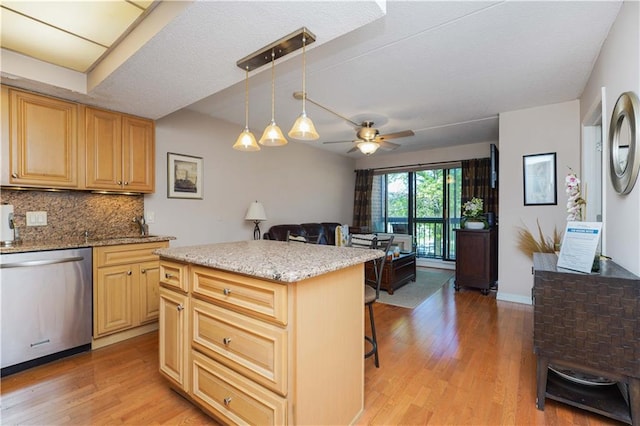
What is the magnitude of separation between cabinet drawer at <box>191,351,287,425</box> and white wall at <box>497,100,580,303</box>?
12.3ft

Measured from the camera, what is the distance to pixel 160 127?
3.49m

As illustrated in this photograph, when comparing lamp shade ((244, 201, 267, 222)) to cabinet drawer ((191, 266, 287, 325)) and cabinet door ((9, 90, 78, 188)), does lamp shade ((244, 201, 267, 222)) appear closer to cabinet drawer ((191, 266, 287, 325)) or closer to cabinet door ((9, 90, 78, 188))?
cabinet door ((9, 90, 78, 188))

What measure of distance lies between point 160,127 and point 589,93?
15.2 feet

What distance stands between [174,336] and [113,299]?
1.28 meters

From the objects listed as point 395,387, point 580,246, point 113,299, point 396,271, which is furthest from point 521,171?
point 113,299

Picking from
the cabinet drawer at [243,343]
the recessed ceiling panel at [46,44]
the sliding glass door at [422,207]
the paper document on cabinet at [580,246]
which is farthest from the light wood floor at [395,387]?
the sliding glass door at [422,207]

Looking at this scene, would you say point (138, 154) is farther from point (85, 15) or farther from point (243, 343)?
point (243, 343)

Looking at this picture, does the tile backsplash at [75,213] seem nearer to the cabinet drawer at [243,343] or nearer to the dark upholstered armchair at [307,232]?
the dark upholstered armchair at [307,232]

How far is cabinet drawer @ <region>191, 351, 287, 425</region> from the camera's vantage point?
4.34ft

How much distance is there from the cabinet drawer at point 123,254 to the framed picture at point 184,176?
0.90 metres

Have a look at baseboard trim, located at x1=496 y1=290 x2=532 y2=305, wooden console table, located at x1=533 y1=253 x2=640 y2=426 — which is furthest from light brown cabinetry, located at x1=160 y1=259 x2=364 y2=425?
baseboard trim, located at x1=496 y1=290 x2=532 y2=305

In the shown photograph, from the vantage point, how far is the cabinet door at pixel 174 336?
1746 mm

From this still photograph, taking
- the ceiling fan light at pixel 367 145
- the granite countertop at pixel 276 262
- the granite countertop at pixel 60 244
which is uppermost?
the ceiling fan light at pixel 367 145

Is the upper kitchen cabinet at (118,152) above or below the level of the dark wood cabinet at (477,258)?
above
